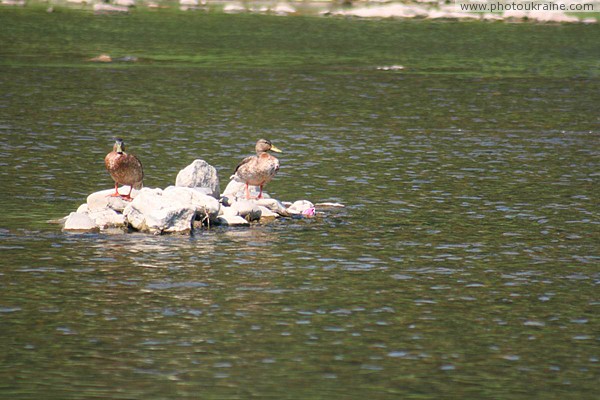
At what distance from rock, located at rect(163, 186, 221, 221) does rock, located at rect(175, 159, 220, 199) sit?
2.40 feet

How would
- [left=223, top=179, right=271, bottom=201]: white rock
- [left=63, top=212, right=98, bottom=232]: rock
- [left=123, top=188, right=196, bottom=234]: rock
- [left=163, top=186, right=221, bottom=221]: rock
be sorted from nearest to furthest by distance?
[left=123, top=188, right=196, bottom=234]: rock < [left=63, top=212, right=98, bottom=232]: rock < [left=163, top=186, right=221, bottom=221]: rock < [left=223, top=179, right=271, bottom=201]: white rock

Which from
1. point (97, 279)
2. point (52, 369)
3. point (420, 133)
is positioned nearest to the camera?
point (52, 369)

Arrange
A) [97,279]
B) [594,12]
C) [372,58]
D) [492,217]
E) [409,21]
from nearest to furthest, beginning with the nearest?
1. [97,279]
2. [492,217]
3. [372,58]
4. [409,21]
5. [594,12]

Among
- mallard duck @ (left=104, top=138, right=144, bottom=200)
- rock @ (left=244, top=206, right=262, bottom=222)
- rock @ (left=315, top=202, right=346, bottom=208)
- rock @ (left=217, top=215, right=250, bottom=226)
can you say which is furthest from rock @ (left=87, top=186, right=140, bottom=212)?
rock @ (left=315, top=202, right=346, bottom=208)

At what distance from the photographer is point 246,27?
98.2 m

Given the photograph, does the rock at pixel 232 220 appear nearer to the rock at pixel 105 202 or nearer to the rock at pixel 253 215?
the rock at pixel 253 215

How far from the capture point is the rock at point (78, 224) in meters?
27.1

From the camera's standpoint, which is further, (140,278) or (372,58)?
(372,58)

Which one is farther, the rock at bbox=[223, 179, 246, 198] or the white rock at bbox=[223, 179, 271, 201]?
the rock at bbox=[223, 179, 246, 198]

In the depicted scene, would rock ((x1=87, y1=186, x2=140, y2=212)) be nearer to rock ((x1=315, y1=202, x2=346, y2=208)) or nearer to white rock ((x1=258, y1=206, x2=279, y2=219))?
white rock ((x1=258, y1=206, x2=279, y2=219))

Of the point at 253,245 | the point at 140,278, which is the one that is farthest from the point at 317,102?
the point at 140,278

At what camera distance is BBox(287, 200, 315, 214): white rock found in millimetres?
29311

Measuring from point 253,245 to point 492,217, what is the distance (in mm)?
6362

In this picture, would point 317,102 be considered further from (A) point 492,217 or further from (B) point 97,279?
(B) point 97,279
